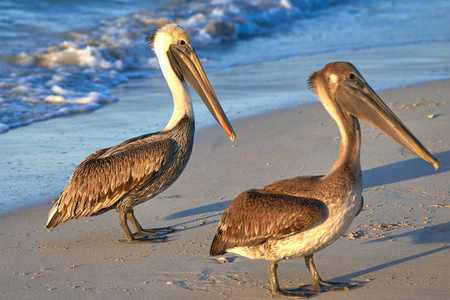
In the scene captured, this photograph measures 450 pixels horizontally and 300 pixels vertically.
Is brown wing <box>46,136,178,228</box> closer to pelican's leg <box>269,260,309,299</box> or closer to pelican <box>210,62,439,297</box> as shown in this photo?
pelican <box>210,62,439,297</box>

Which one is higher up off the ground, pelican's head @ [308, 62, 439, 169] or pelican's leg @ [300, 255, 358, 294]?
pelican's head @ [308, 62, 439, 169]

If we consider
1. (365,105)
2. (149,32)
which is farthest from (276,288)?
(149,32)

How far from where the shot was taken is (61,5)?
21.2 m

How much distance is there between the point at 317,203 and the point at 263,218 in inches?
14.6

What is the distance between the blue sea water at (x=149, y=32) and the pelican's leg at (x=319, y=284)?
6227 mm

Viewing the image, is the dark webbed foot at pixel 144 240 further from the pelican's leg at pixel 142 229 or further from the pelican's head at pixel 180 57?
the pelican's head at pixel 180 57

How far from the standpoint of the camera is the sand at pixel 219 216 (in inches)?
193

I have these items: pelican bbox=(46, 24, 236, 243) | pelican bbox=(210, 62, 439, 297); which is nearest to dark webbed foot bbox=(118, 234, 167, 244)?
pelican bbox=(46, 24, 236, 243)

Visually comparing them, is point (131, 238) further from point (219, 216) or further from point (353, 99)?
point (353, 99)

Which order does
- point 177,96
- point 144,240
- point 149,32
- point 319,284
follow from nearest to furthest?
point 319,284 → point 144,240 → point 177,96 → point 149,32

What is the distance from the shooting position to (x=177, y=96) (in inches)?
257

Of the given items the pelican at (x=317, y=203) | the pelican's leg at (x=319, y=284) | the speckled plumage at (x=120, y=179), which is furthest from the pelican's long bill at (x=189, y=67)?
the pelican's leg at (x=319, y=284)

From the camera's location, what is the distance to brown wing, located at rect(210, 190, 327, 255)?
430cm

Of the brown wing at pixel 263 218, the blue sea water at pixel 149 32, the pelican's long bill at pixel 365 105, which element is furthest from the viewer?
the blue sea water at pixel 149 32
